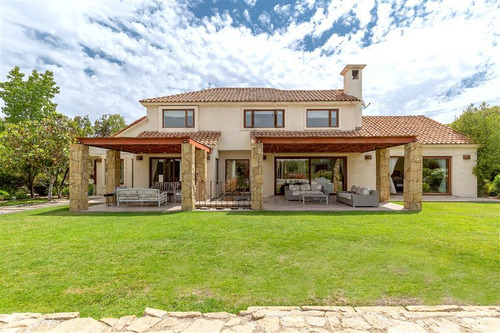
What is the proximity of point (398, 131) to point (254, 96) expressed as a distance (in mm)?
11447

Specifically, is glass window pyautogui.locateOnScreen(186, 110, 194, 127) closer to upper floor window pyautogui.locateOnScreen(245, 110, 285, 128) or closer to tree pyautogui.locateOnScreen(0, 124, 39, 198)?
upper floor window pyautogui.locateOnScreen(245, 110, 285, 128)

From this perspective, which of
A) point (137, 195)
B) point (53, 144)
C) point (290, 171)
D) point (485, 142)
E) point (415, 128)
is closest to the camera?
point (137, 195)

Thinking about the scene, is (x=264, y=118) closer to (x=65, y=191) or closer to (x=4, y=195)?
(x=65, y=191)

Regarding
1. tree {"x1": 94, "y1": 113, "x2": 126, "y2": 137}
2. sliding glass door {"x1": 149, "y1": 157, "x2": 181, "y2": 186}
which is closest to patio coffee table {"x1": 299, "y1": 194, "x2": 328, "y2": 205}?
sliding glass door {"x1": 149, "y1": 157, "x2": 181, "y2": 186}

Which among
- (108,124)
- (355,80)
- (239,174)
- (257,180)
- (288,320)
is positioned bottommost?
(288,320)

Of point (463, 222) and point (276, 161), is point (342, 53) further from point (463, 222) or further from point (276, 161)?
point (463, 222)

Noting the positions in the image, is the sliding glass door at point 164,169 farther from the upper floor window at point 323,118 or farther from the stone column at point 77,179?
the upper floor window at point 323,118

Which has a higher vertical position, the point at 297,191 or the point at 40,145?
the point at 40,145

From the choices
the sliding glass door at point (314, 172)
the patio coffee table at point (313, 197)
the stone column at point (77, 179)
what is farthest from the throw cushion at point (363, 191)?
the stone column at point (77, 179)

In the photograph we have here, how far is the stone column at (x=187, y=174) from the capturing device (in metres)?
12.1

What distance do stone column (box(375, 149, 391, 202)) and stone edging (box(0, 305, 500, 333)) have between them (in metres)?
11.9

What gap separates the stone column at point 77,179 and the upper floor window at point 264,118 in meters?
10.3

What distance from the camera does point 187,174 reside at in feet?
39.8

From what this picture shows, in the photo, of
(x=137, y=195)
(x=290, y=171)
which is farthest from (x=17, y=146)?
(x=290, y=171)
